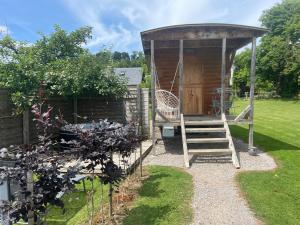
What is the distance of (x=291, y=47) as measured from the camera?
102 feet

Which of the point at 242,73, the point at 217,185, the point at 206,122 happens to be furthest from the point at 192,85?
the point at 242,73

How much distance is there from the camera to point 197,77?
10.3 m

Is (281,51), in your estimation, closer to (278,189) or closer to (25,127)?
(278,189)

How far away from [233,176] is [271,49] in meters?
29.8

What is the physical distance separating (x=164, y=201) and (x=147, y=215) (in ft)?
1.88

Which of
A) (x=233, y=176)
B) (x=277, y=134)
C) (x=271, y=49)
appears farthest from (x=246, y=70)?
(x=233, y=176)

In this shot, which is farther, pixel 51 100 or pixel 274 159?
pixel 51 100

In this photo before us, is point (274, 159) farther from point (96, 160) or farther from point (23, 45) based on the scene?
point (23, 45)

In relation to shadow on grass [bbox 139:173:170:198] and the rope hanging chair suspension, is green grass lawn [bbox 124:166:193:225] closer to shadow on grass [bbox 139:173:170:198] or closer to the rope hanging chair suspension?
shadow on grass [bbox 139:173:170:198]

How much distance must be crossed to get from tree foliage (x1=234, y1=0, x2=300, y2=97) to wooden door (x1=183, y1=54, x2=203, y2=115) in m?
22.2

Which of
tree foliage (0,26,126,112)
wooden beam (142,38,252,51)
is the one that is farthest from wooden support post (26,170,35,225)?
wooden beam (142,38,252,51)

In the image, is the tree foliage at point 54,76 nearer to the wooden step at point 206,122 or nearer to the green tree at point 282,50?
the wooden step at point 206,122

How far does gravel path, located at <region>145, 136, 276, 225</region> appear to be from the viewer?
12.9 ft

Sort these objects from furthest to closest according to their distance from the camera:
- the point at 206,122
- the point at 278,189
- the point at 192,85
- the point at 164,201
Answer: the point at 192,85 → the point at 206,122 → the point at 278,189 → the point at 164,201
